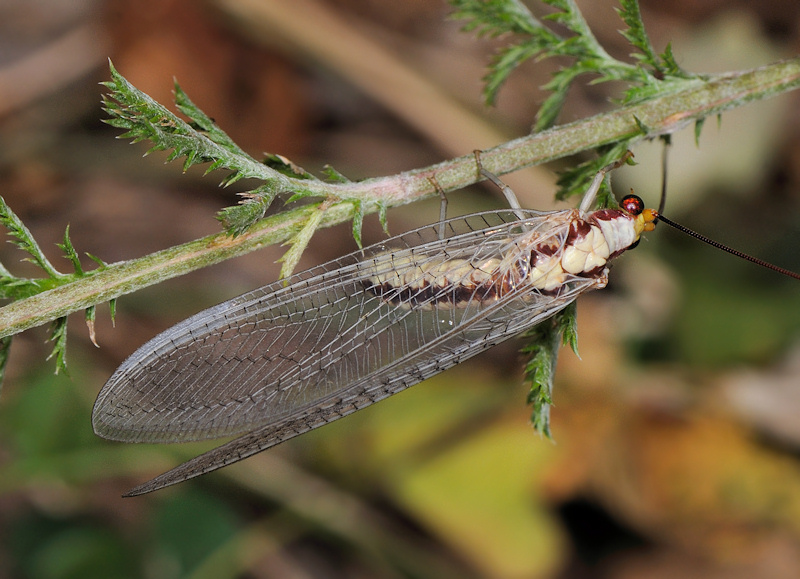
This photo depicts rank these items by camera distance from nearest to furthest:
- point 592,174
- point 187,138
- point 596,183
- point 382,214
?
point 187,138, point 382,214, point 592,174, point 596,183

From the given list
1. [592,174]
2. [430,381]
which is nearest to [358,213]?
[592,174]

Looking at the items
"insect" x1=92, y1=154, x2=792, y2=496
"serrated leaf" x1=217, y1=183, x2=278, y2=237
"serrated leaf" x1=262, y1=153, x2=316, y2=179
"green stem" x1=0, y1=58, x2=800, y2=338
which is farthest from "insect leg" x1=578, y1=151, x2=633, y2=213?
"serrated leaf" x1=217, y1=183, x2=278, y2=237

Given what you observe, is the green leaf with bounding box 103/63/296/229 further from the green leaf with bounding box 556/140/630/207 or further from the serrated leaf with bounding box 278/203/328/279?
the green leaf with bounding box 556/140/630/207

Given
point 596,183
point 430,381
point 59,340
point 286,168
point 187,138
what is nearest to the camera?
point 187,138

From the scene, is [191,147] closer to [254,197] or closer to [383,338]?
[254,197]

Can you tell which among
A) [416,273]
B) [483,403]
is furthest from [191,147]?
[483,403]

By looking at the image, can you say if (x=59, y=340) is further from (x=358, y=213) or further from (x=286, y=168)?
(x=358, y=213)

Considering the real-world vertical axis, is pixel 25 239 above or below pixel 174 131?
below
